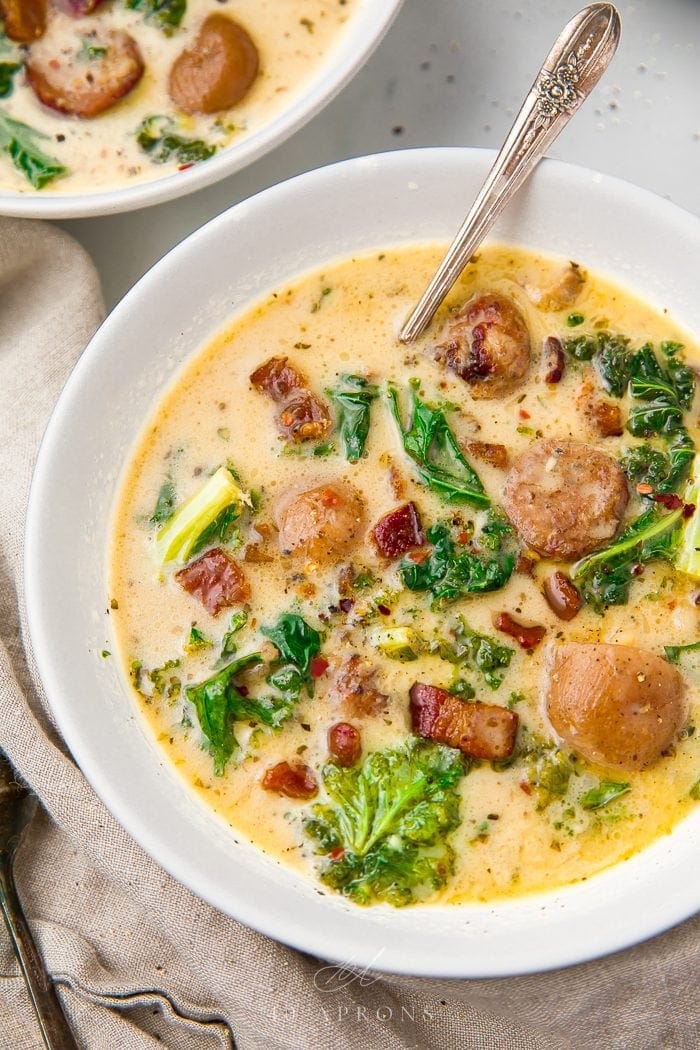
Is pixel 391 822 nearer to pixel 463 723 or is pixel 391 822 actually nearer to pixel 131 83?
pixel 463 723

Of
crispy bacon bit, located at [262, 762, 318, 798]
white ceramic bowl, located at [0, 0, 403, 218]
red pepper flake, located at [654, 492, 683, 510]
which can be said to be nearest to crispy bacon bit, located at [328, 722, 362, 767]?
crispy bacon bit, located at [262, 762, 318, 798]

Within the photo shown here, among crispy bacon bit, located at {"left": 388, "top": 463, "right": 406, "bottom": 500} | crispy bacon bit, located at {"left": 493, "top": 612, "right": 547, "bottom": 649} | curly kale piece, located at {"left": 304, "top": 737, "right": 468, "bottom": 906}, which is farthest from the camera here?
crispy bacon bit, located at {"left": 388, "top": 463, "right": 406, "bottom": 500}

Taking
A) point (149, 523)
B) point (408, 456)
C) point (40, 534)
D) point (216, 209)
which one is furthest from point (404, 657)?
point (216, 209)

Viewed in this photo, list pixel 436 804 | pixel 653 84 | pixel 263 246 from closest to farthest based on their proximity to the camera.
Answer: pixel 436 804 → pixel 263 246 → pixel 653 84

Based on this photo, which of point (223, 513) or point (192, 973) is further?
point (192, 973)

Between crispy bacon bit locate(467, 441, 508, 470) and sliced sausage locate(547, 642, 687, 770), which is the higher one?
crispy bacon bit locate(467, 441, 508, 470)

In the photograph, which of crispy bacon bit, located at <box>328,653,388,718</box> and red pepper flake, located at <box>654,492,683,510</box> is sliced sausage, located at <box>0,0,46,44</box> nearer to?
crispy bacon bit, located at <box>328,653,388,718</box>

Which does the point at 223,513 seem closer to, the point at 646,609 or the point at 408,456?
the point at 408,456

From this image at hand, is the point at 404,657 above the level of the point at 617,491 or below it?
below
